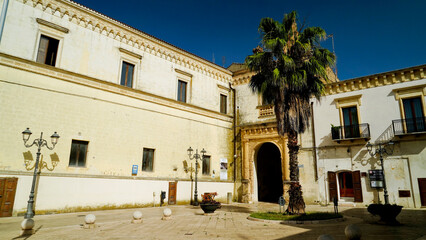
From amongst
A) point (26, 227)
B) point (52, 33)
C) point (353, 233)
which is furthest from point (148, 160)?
point (353, 233)

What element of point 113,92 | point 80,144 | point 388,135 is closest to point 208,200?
point 80,144

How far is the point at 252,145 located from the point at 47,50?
51.1 ft

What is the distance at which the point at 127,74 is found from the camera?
58.9ft

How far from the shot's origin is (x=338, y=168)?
18328 millimetres

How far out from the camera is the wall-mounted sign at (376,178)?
16.7m

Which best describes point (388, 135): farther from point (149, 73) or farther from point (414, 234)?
point (149, 73)

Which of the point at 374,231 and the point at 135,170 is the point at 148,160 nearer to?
the point at 135,170

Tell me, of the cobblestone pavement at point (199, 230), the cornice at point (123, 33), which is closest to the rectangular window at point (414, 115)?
the cobblestone pavement at point (199, 230)

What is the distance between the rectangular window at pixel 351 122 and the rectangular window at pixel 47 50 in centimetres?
1860

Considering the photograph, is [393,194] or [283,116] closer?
[283,116]

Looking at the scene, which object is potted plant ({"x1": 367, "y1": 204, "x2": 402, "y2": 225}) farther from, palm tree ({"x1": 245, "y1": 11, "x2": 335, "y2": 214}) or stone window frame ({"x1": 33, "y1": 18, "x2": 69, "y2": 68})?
stone window frame ({"x1": 33, "y1": 18, "x2": 69, "y2": 68})

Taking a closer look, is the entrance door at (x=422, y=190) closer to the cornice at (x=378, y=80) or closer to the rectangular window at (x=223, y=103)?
the cornice at (x=378, y=80)

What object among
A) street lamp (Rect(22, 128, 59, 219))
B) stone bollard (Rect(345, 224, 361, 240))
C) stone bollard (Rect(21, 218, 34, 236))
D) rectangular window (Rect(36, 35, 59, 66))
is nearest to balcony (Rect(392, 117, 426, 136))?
stone bollard (Rect(345, 224, 361, 240))

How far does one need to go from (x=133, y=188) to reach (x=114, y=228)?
6926 mm
